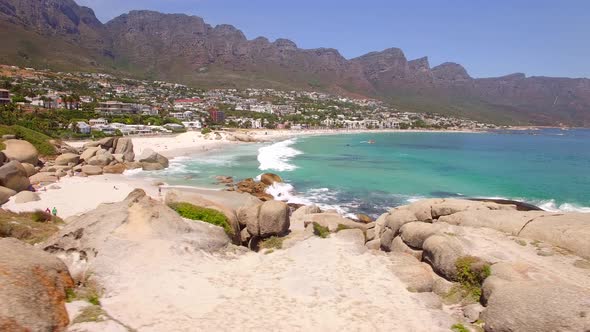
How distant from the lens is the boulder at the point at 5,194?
21.8 meters

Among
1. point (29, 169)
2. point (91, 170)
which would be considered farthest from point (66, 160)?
point (29, 169)

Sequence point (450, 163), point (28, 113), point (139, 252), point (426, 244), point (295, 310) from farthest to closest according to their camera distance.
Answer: point (28, 113) → point (450, 163) → point (426, 244) → point (139, 252) → point (295, 310)

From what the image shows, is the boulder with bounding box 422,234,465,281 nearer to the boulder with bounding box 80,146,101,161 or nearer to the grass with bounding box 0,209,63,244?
the grass with bounding box 0,209,63,244

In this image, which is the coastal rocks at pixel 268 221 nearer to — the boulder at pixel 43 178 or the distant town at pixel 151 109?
the boulder at pixel 43 178

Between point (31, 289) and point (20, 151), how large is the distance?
29.8 m

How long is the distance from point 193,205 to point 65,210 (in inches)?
450

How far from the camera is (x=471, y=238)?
40.9 ft

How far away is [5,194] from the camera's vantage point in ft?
73.0

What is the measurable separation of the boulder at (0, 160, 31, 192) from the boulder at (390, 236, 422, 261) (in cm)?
2294

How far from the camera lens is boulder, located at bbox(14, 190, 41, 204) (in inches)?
878

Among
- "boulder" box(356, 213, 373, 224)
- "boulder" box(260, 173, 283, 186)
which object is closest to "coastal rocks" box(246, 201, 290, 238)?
"boulder" box(356, 213, 373, 224)

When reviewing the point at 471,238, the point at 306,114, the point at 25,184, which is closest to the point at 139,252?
the point at 471,238

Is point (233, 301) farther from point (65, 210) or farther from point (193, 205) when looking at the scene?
point (65, 210)

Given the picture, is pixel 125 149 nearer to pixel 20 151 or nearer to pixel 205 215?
pixel 20 151
